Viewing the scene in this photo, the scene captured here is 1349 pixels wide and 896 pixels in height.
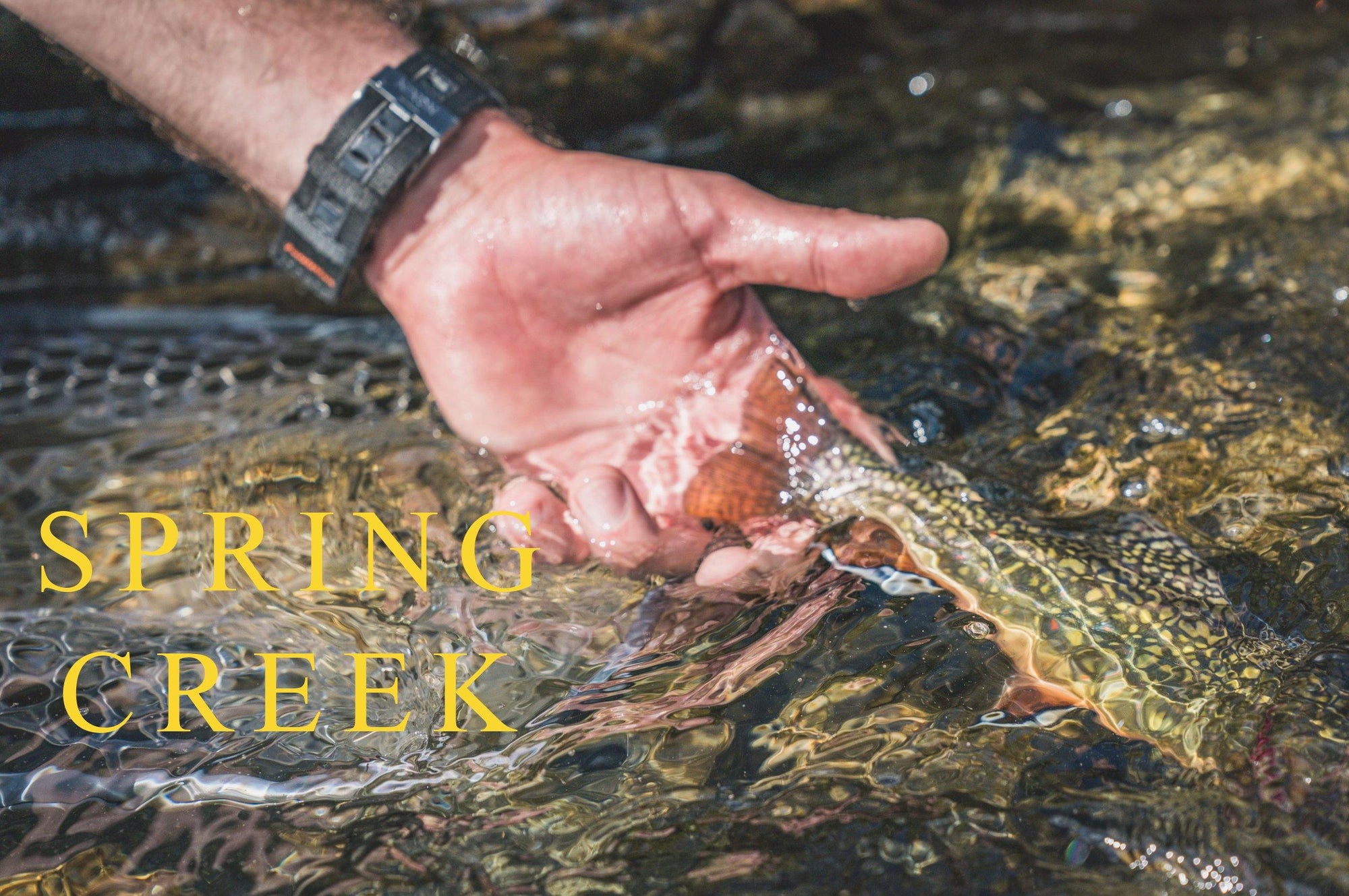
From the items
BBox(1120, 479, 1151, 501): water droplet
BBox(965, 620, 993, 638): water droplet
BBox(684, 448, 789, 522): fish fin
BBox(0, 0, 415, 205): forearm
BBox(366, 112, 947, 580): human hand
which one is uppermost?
BBox(0, 0, 415, 205): forearm

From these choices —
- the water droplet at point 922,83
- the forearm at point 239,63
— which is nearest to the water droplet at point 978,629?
the forearm at point 239,63

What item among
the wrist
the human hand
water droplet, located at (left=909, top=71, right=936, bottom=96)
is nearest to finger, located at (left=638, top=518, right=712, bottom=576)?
the human hand

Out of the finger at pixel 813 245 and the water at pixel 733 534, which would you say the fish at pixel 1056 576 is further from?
the finger at pixel 813 245

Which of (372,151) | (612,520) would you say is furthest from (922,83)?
(612,520)

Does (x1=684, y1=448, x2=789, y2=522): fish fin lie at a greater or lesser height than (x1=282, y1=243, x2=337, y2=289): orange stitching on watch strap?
lesser

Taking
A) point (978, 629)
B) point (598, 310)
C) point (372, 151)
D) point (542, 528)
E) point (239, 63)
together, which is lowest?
point (978, 629)

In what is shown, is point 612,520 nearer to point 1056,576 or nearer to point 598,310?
point 598,310

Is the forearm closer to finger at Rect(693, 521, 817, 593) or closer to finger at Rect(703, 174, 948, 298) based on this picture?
finger at Rect(703, 174, 948, 298)
